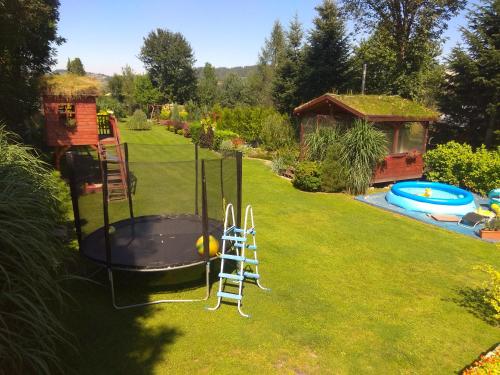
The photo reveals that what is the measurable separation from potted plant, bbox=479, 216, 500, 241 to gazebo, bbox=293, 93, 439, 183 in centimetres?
561

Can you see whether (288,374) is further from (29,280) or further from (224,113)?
(224,113)

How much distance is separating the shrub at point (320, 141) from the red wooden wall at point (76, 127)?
9.33 metres

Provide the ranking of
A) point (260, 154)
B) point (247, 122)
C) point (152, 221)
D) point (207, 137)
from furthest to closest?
point (247, 122) < point (207, 137) < point (260, 154) < point (152, 221)

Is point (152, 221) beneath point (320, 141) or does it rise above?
beneath

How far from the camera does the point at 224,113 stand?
1239 inches

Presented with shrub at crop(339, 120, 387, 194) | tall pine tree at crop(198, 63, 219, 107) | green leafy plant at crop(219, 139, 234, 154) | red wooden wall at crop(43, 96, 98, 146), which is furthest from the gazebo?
tall pine tree at crop(198, 63, 219, 107)

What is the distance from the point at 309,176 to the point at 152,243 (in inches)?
364

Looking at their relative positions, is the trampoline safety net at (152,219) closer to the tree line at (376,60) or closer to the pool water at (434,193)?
the tree line at (376,60)

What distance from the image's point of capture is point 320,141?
16.2m

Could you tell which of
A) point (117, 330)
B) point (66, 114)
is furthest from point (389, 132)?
point (117, 330)

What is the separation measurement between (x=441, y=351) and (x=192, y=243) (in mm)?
5018

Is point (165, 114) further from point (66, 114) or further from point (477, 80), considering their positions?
point (477, 80)

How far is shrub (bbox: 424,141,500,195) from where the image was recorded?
587 inches

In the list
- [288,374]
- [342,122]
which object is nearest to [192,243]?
[288,374]
